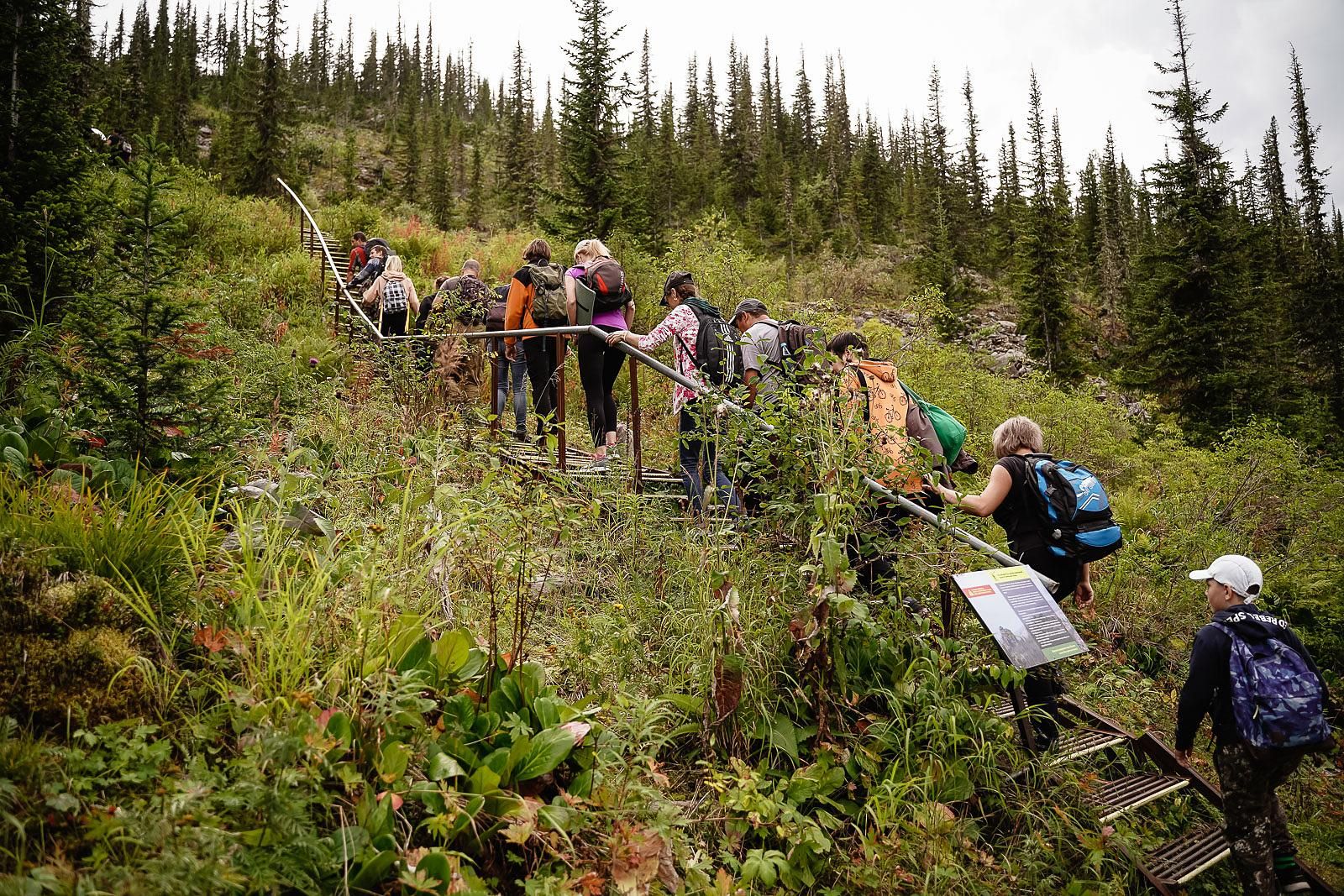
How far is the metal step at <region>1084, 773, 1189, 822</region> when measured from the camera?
3.56 m

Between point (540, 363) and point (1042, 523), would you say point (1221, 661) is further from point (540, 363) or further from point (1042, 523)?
point (540, 363)

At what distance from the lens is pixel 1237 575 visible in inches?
144

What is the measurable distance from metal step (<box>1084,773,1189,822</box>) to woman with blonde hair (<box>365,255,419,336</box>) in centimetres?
864

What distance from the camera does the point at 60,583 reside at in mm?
2135

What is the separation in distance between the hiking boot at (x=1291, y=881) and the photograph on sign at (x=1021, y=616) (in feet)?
6.35

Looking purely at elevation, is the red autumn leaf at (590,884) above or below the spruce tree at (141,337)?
below

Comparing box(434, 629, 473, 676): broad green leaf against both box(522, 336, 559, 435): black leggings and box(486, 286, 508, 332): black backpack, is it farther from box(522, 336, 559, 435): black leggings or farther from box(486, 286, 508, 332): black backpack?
box(486, 286, 508, 332): black backpack

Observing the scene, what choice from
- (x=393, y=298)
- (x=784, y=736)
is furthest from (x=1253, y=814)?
(x=393, y=298)

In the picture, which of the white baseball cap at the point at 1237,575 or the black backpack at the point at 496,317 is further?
the black backpack at the point at 496,317

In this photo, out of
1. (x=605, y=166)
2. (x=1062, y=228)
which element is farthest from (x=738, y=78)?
(x=605, y=166)

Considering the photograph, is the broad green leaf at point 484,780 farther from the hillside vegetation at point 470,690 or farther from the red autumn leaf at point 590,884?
the red autumn leaf at point 590,884

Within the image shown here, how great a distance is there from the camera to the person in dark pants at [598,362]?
6027 millimetres

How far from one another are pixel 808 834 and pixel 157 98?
50133 millimetres

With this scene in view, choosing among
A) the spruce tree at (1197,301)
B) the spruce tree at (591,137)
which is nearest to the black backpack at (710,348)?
the spruce tree at (591,137)
